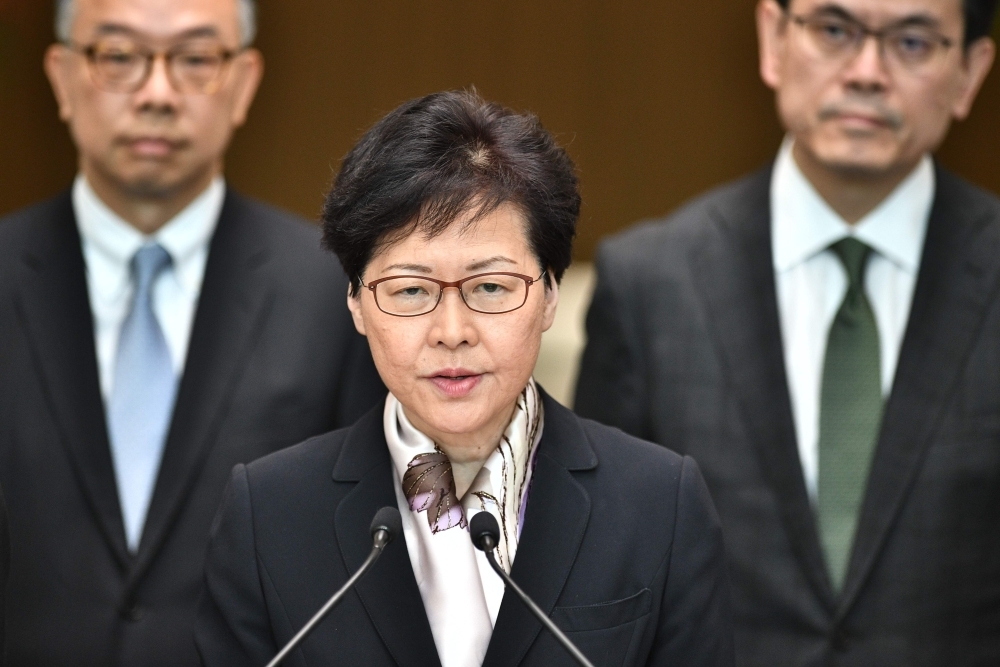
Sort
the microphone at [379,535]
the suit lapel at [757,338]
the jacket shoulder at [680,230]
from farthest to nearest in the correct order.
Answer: the jacket shoulder at [680,230], the suit lapel at [757,338], the microphone at [379,535]

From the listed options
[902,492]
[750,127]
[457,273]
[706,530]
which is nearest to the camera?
[457,273]

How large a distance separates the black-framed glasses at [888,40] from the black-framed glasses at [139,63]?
3.64 ft

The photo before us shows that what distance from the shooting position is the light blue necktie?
2.41 metres

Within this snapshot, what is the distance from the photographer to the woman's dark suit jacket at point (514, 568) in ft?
5.77

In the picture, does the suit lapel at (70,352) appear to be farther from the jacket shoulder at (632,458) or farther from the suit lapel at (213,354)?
the jacket shoulder at (632,458)

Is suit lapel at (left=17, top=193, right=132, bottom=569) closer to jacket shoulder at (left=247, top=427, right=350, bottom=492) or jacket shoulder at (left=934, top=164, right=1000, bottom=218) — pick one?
jacket shoulder at (left=247, top=427, right=350, bottom=492)

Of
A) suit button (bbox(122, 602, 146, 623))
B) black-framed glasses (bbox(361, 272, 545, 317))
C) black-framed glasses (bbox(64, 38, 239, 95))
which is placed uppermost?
black-framed glasses (bbox(64, 38, 239, 95))

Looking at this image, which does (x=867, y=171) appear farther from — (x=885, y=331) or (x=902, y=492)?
(x=902, y=492)

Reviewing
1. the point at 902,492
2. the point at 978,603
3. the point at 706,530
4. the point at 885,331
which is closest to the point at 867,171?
the point at 885,331

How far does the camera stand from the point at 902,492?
2.42 metres

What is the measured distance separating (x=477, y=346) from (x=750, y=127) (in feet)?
10.9

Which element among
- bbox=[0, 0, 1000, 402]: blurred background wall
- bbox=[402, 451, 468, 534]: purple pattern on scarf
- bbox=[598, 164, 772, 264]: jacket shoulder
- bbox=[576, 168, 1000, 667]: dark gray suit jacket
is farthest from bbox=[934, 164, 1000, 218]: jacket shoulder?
bbox=[0, 0, 1000, 402]: blurred background wall

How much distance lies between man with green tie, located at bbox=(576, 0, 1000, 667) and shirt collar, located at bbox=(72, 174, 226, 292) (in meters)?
0.77

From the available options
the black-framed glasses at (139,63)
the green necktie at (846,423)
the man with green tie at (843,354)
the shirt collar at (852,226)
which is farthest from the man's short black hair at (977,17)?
the black-framed glasses at (139,63)
